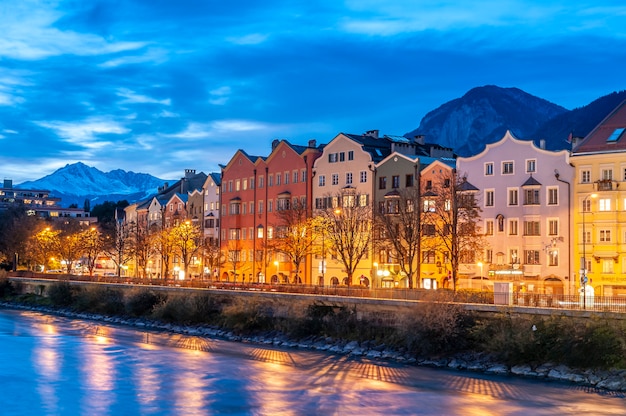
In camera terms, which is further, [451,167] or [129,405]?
[451,167]

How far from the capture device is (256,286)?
7506 centimetres

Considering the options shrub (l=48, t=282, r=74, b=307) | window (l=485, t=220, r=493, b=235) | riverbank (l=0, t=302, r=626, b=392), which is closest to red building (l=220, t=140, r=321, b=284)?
shrub (l=48, t=282, r=74, b=307)

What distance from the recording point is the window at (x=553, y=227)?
71.8m

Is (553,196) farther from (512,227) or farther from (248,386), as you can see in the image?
(248,386)

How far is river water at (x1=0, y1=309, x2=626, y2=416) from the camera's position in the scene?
37.0 meters

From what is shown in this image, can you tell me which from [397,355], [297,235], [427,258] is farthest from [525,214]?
[397,355]

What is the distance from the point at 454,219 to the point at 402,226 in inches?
501

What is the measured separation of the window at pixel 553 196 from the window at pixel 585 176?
7.95 feet

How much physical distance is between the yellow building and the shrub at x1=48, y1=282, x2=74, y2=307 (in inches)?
2253

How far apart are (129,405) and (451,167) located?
163ft

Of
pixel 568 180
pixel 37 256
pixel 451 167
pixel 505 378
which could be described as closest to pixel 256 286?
pixel 451 167

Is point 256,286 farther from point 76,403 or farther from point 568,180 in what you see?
point 76,403

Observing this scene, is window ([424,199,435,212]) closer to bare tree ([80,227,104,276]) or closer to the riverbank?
the riverbank

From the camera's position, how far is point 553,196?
72250mm
